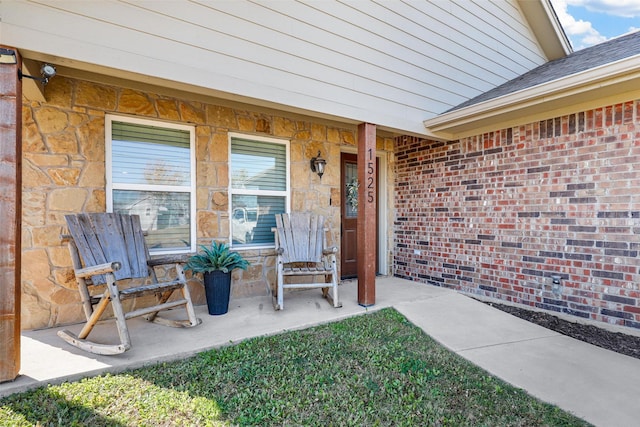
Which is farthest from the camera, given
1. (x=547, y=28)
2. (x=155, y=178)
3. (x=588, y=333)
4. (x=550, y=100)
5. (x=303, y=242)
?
(x=547, y=28)

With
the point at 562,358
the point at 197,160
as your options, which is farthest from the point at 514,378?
the point at 197,160

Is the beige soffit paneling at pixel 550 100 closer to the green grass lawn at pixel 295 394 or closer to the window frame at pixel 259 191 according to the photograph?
the window frame at pixel 259 191

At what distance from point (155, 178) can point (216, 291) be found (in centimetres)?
127

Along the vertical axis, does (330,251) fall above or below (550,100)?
below

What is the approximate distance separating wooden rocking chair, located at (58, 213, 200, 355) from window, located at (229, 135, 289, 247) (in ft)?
3.40

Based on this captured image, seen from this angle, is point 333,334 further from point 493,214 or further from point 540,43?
point 540,43

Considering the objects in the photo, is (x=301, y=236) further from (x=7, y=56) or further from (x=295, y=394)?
(x=7, y=56)

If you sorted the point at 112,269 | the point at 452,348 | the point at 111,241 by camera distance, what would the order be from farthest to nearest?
1. the point at 111,241
2. the point at 452,348
3. the point at 112,269

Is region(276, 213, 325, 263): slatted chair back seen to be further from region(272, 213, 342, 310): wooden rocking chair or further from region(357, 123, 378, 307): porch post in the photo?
region(357, 123, 378, 307): porch post

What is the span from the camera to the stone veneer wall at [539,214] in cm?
288

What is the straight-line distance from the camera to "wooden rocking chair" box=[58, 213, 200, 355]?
221 centimetres

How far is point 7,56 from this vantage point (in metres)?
1.85

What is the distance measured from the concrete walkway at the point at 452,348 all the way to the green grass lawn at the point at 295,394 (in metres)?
0.11

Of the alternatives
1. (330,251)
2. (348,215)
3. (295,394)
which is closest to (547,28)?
(348,215)
